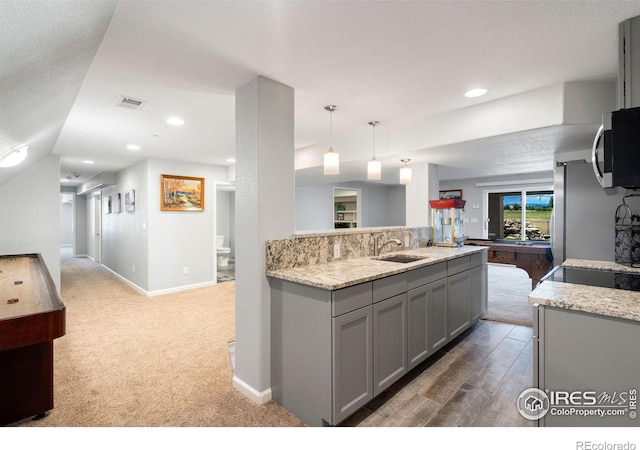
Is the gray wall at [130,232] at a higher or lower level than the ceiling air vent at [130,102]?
lower

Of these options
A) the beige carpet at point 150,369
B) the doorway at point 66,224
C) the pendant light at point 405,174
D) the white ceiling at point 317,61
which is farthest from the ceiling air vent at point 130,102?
the doorway at point 66,224

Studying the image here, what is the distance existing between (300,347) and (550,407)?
4.29ft

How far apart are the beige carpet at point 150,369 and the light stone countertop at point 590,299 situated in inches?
61.4

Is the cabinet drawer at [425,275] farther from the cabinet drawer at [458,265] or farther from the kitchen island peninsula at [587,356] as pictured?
the kitchen island peninsula at [587,356]

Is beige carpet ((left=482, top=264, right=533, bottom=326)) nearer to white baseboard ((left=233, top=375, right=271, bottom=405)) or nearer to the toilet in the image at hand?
white baseboard ((left=233, top=375, right=271, bottom=405))

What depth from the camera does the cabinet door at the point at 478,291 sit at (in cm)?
332

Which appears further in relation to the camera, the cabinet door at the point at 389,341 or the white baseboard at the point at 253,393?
the white baseboard at the point at 253,393

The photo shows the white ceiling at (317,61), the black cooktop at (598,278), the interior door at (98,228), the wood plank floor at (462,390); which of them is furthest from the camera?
the interior door at (98,228)

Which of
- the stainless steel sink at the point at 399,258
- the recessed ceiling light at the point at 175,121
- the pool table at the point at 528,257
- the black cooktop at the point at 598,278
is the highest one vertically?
the recessed ceiling light at the point at 175,121

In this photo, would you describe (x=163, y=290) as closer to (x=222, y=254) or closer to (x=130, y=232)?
(x=130, y=232)

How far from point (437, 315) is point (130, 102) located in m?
3.15

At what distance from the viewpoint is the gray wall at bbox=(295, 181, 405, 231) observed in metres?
7.30

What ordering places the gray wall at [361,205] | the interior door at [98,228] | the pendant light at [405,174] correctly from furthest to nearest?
the interior door at [98,228] → the gray wall at [361,205] → the pendant light at [405,174]
